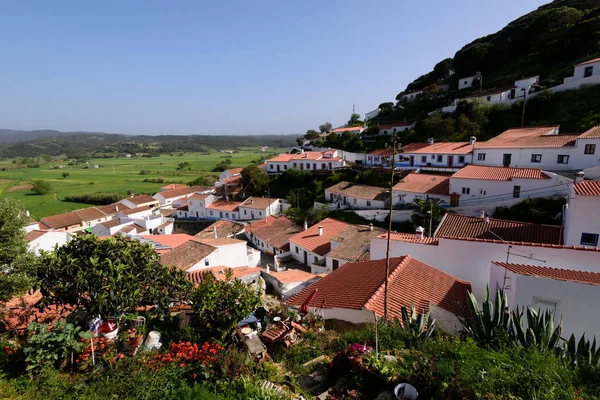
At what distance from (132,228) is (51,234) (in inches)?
412

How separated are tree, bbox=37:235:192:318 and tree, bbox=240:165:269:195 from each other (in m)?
43.4

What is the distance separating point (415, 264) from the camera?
13.2 m

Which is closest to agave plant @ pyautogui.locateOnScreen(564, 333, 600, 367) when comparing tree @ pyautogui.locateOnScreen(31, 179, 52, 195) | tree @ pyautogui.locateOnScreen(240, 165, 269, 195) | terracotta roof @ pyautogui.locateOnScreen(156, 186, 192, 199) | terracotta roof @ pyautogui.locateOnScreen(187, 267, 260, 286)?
terracotta roof @ pyautogui.locateOnScreen(187, 267, 260, 286)

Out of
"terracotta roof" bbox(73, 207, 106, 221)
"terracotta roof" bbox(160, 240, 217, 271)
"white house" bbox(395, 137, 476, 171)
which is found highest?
"white house" bbox(395, 137, 476, 171)

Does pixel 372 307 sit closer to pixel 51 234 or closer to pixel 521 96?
pixel 51 234

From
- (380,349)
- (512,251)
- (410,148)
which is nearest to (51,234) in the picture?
(380,349)

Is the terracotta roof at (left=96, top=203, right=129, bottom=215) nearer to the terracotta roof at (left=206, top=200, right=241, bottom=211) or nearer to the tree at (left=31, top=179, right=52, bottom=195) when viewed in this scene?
the terracotta roof at (left=206, top=200, right=241, bottom=211)

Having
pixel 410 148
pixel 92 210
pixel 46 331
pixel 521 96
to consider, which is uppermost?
pixel 521 96

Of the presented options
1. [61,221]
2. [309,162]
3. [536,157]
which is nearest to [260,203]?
[309,162]

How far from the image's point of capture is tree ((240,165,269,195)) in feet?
170

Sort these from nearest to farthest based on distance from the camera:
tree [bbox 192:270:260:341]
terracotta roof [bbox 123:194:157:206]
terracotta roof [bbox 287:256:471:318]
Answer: tree [bbox 192:270:260:341], terracotta roof [bbox 287:256:471:318], terracotta roof [bbox 123:194:157:206]

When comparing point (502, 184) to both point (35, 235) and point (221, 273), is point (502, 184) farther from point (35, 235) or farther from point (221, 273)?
point (35, 235)

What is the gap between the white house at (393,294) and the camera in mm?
10039

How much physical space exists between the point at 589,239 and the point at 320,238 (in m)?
19.0
